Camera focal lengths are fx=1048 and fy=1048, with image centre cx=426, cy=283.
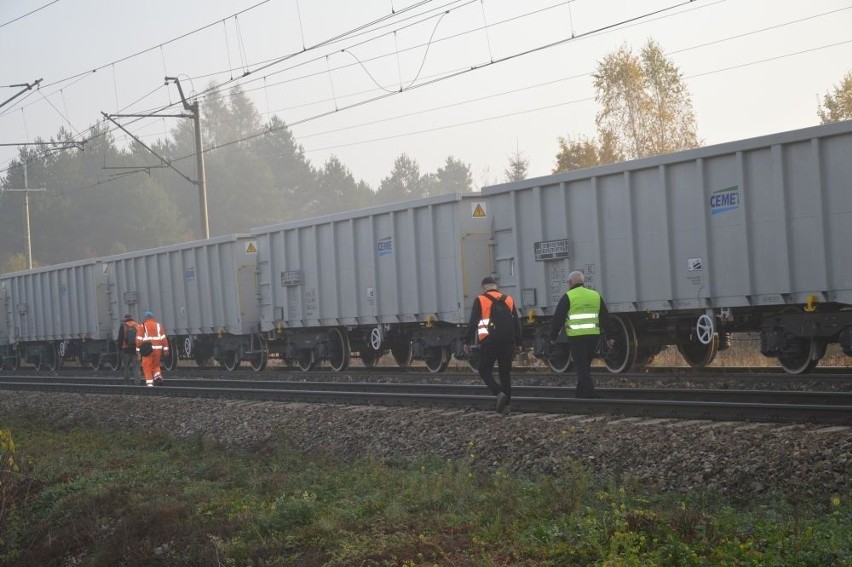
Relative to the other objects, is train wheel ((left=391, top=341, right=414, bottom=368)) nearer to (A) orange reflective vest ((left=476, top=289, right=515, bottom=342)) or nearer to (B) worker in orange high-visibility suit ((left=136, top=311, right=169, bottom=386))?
(B) worker in orange high-visibility suit ((left=136, top=311, right=169, bottom=386))

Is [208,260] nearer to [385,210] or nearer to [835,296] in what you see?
[385,210]

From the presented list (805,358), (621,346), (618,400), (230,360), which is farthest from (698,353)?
(230,360)

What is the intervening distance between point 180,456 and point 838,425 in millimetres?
7473

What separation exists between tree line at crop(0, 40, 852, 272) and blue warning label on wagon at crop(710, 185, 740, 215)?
22.5m

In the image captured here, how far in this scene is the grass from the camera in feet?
21.4

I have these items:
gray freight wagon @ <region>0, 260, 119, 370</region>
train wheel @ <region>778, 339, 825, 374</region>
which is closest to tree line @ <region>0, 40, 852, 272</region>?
gray freight wagon @ <region>0, 260, 119, 370</region>

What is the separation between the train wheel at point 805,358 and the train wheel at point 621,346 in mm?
2880

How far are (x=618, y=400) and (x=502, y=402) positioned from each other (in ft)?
4.44

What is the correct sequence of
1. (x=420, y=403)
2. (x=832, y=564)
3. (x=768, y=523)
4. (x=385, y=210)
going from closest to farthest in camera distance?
(x=832, y=564)
(x=768, y=523)
(x=420, y=403)
(x=385, y=210)

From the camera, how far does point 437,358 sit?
69.4 feet

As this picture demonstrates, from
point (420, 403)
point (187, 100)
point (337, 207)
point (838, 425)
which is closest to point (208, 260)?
point (187, 100)

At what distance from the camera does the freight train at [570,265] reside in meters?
14.9

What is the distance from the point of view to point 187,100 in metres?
30.9

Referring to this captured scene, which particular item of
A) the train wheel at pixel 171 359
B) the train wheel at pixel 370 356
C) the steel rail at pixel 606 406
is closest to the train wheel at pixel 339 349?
the train wheel at pixel 370 356
